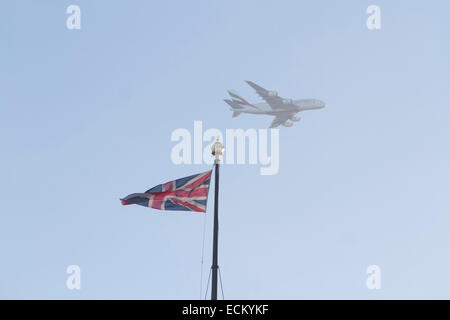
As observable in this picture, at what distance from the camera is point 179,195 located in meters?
28.2

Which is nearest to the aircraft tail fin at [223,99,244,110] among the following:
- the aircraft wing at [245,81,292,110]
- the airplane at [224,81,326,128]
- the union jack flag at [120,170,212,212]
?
the airplane at [224,81,326,128]

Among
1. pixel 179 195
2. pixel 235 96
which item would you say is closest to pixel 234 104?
pixel 235 96

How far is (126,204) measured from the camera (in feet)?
93.8

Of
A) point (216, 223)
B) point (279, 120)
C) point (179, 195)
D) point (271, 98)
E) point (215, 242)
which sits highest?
point (271, 98)

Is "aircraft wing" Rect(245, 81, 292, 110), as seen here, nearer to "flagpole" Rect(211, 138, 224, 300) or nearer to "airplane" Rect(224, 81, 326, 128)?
"airplane" Rect(224, 81, 326, 128)

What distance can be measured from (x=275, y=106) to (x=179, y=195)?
274ft

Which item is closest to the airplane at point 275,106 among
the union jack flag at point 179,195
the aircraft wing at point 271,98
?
the aircraft wing at point 271,98

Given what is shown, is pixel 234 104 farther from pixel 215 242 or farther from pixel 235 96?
pixel 215 242

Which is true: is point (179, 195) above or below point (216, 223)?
above

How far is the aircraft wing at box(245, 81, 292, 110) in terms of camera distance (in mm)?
107375
